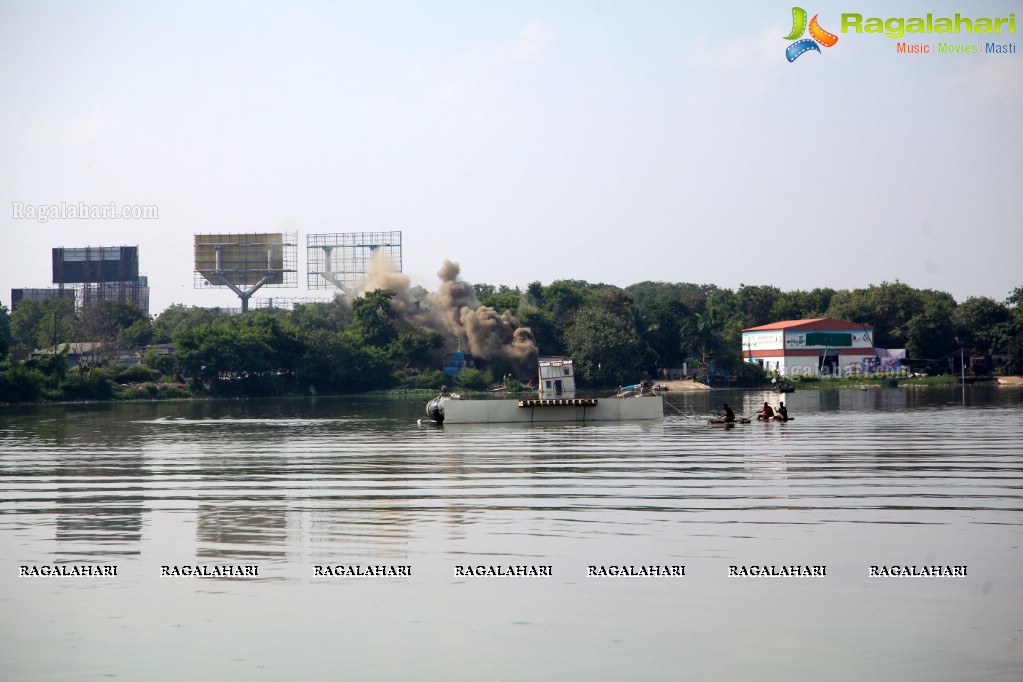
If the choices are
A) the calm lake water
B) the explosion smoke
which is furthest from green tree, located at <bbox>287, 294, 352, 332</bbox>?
the calm lake water

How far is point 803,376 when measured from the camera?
13112cm

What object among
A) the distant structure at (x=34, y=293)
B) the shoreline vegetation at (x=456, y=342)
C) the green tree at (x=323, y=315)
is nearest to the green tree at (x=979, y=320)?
the shoreline vegetation at (x=456, y=342)

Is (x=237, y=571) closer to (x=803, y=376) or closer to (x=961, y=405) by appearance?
→ (x=961, y=405)

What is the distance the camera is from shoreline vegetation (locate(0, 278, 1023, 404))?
365 ft

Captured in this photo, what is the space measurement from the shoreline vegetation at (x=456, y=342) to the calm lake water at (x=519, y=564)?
256ft

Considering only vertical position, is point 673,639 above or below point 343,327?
below

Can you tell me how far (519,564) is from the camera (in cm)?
1758

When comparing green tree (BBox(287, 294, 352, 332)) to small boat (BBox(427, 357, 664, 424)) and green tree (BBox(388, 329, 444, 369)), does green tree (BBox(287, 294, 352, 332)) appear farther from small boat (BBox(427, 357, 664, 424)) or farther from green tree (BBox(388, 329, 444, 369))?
small boat (BBox(427, 357, 664, 424))

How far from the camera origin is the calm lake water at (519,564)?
12.9 meters

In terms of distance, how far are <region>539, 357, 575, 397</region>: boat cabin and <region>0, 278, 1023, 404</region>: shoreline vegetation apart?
4983 cm

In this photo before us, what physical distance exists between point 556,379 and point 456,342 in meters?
75.1

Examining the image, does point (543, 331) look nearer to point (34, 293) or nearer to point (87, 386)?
point (87, 386)

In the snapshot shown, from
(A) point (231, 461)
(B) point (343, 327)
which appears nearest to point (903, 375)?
(B) point (343, 327)

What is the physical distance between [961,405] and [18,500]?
61398 mm
